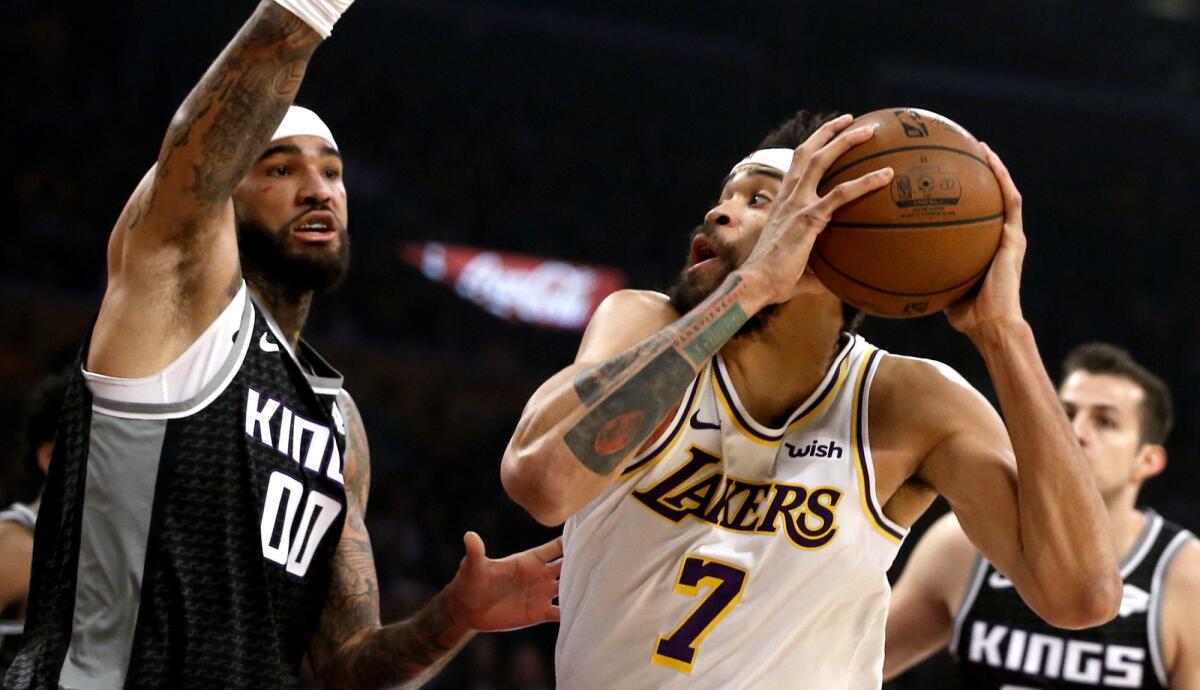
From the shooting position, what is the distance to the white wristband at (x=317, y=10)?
257 cm

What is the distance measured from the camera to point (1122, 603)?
14.4ft

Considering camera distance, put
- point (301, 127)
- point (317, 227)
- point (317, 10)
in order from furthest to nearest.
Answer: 1. point (301, 127)
2. point (317, 227)
3. point (317, 10)

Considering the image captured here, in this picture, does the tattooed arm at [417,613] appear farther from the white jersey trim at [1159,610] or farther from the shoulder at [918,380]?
the white jersey trim at [1159,610]

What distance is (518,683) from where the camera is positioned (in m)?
9.59

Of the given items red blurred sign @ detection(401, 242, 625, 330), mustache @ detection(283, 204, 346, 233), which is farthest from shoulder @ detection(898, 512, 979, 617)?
red blurred sign @ detection(401, 242, 625, 330)

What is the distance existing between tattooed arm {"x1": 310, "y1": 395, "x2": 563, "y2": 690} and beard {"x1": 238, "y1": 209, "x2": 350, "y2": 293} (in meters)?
0.49

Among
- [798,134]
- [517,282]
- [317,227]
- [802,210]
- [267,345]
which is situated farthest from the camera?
[517,282]

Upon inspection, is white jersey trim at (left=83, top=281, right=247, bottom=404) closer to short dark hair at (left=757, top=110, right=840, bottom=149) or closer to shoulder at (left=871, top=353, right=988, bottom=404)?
short dark hair at (left=757, top=110, right=840, bottom=149)

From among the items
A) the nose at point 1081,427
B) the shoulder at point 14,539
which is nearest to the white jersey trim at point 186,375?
the shoulder at point 14,539

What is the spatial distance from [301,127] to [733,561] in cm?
172

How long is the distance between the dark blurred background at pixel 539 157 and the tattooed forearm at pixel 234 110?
23.6ft

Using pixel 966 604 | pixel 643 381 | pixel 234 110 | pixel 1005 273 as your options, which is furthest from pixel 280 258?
pixel 966 604

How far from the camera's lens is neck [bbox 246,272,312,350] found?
3463 mm

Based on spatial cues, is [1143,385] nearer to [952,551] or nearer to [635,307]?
[952,551]
